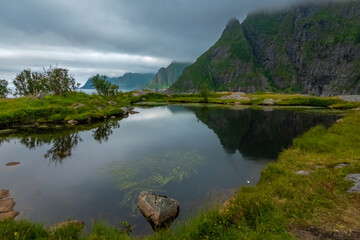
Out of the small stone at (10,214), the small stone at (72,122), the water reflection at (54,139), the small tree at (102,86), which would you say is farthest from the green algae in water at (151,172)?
the small tree at (102,86)

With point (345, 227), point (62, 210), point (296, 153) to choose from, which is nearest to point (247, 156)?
point (296, 153)

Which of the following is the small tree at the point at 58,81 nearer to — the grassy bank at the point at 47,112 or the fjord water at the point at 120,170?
the grassy bank at the point at 47,112

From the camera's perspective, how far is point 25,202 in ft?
51.8

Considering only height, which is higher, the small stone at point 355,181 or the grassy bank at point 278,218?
the small stone at point 355,181

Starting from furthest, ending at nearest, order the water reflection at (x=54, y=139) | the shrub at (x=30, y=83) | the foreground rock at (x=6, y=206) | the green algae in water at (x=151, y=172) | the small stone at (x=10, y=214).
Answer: the shrub at (x=30, y=83)
the water reflection at (x=54, y=139)
the green algae in water at (x=151, y=172)
the foreground rock at (x=6, y=206)
the small stone at (x=10, y=214)

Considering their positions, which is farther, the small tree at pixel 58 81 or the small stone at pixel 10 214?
the small tree at pixel 58 81

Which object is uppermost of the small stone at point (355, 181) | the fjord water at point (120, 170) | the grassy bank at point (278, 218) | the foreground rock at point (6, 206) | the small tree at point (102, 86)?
the small tree at point (102, 86)

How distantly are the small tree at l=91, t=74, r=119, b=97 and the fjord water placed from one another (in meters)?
96.8

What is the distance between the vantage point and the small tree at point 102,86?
130 meters

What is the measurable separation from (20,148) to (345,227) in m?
41.0

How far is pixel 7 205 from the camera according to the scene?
1505 cm

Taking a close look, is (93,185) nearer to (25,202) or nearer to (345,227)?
(25,202)

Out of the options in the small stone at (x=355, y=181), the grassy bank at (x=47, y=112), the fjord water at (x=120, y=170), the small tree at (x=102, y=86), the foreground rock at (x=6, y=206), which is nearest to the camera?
the small stone at (x=355, y=181)

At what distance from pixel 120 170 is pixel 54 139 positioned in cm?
2180
